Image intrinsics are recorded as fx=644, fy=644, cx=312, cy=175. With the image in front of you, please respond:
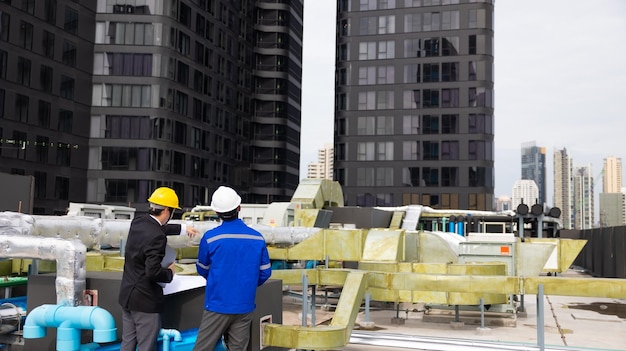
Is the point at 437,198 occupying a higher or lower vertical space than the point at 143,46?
lower

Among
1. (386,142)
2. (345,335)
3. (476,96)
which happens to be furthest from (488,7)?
(345,335)

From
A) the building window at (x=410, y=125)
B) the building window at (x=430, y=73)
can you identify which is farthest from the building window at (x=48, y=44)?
the building window at (x=430, y=73)

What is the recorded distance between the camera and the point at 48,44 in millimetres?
57781

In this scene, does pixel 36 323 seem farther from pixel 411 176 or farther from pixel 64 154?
pixel 411 176

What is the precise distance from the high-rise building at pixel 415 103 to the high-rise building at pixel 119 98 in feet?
49.7

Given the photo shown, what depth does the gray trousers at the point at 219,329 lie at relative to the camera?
5.97 m

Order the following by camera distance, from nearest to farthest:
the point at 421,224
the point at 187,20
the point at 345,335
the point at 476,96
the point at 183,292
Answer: the point at 183,292
the point at 345,335
the point at 421,224
the point at 187,20
the point at 476,96

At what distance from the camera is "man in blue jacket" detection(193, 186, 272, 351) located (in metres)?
5.92

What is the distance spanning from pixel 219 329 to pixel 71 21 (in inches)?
2428

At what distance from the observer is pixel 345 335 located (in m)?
7.42

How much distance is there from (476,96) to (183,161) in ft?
120

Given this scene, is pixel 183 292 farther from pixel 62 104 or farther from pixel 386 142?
pixel 386 142

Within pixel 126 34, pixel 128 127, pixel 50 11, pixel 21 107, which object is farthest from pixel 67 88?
pixel 126 34

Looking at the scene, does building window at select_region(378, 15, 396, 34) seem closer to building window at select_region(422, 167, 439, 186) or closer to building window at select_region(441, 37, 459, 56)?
building window at select_region(441, 37, 459, 56)
